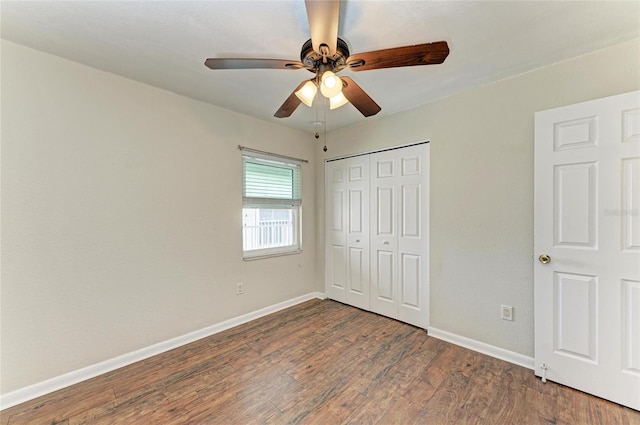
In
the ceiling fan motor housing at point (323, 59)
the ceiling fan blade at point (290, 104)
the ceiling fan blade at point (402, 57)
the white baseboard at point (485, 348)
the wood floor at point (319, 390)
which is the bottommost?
the wood floor at point (319, 390)

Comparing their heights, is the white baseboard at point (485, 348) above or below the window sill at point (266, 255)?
below

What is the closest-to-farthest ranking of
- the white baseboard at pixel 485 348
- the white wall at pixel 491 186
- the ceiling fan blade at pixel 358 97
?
the ceiling fan blade at pixel 358 97
the white wall at pixel 491 186
the white baseboard at pixel 485 348

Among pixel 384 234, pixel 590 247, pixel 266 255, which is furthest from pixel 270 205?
pixel 590 247

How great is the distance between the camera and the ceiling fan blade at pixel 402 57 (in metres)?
1.26

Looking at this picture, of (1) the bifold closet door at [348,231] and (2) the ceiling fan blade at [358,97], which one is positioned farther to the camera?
(1) the bifold closet door at [348,231]

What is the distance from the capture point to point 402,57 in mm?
1354

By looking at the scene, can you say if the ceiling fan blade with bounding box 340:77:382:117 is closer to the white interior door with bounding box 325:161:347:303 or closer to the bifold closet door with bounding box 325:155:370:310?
the bifold closet door with bounding box 325:155:370:310

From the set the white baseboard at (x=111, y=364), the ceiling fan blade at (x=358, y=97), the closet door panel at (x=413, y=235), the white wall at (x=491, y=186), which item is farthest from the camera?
the closet door panel at (x=413, y=235)

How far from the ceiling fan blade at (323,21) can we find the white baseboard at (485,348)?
2.66 meters

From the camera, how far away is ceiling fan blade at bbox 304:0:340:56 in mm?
1104

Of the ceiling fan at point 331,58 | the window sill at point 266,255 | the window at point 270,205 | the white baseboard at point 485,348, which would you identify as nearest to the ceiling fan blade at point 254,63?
the ceiling fan at point 331,58

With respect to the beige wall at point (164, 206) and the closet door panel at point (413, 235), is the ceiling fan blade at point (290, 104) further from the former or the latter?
the closet door panel at point (413, 235)

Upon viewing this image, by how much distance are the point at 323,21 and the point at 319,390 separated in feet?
7.43

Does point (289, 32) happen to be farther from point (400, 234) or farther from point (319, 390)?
point (319, 390)
